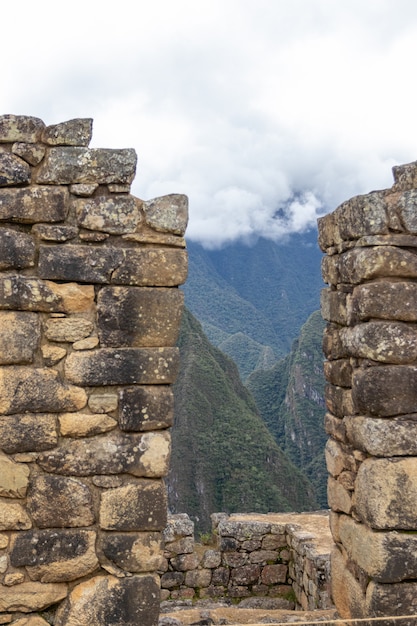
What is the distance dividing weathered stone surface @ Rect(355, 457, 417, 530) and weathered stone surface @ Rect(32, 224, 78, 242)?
7.52ft

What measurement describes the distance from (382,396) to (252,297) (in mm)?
152055

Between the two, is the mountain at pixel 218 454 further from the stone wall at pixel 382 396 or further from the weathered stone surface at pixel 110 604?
the weathered stone surface at pixel 110 604

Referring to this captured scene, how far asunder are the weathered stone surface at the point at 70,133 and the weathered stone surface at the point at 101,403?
1.44 m

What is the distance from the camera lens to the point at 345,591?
160 inches

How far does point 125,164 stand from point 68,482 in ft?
5.93

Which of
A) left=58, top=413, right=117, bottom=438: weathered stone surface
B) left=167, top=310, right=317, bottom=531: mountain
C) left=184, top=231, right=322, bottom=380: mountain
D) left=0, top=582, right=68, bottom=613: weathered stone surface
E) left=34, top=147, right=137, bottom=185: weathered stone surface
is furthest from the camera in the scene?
left=184, top=231, right=322, bottom=380: mountain

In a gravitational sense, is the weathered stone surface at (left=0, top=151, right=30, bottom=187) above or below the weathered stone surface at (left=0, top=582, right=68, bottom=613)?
above

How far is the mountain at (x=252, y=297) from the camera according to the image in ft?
400

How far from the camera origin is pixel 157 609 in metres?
3.15

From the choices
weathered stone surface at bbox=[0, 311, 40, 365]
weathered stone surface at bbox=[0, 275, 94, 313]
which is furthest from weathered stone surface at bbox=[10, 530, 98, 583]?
weathered stone surface at bbox=[0, 275, 94, 313]

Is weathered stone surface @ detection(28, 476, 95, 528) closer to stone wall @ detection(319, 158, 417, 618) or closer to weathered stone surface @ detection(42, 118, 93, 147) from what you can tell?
stone wall @ detection(319, 158, 417, 618)

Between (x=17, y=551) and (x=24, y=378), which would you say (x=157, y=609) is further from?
(x=24, y=378)

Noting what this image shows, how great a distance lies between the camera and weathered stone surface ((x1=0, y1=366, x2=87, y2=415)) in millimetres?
3125

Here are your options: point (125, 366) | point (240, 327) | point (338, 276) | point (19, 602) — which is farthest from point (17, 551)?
point (240, 327)
